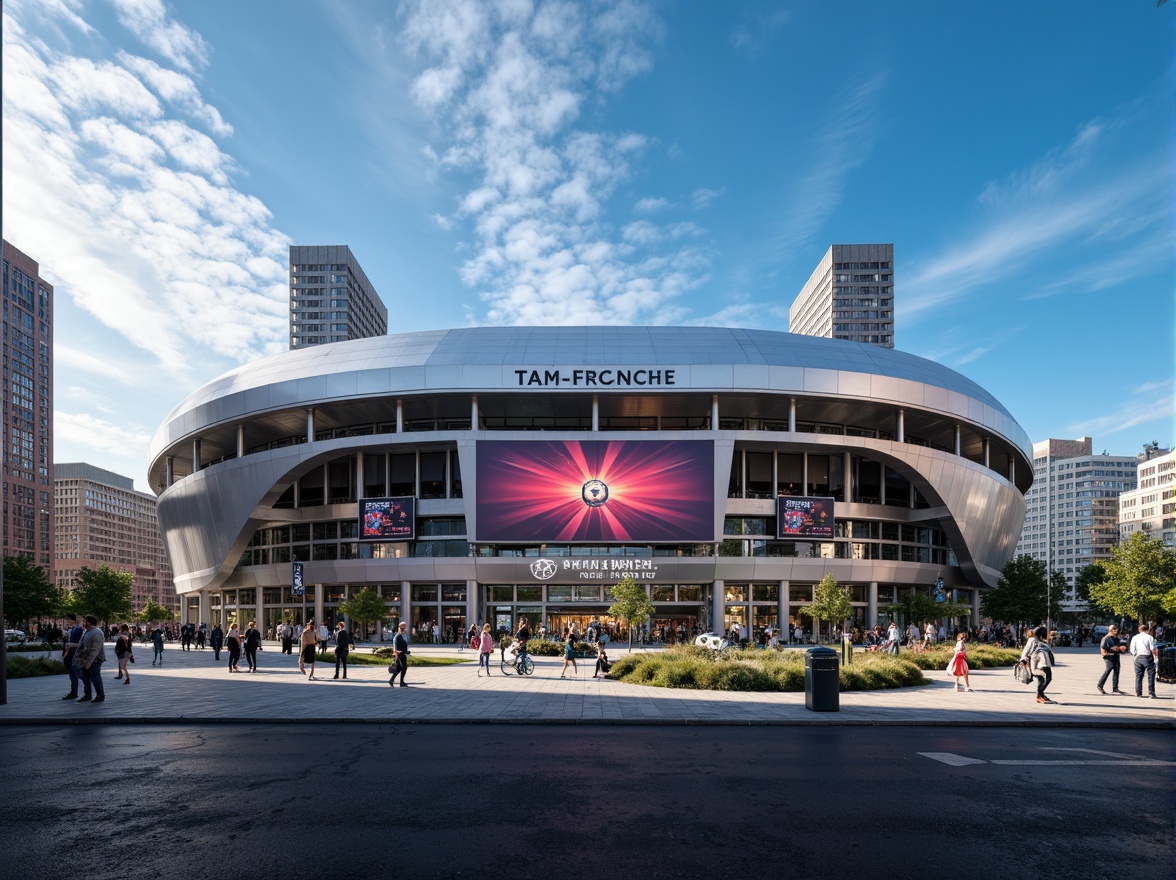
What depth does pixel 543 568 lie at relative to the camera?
55.2 metres

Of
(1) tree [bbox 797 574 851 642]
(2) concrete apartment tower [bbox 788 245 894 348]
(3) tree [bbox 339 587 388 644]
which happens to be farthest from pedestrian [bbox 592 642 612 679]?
(2) concrete apartment tower [bbox 788 245 894 348]

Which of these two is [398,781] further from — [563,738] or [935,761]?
[935,761]

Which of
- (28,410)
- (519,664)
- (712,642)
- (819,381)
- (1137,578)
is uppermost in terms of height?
(28,410)

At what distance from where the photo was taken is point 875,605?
58594 millimetres

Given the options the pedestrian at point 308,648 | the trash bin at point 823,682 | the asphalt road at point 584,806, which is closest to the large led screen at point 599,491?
the pedestrian at point 308,648

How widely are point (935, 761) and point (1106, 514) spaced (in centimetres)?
21104

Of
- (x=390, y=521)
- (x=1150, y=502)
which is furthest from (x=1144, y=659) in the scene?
(x=1150, y=502)

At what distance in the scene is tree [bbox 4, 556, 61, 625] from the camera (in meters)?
63.8

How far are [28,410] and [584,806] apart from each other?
185m

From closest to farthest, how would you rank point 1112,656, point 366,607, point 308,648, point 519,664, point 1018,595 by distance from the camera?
1. point 1112,656
2. point 308,648
3. point 519,664
4. point 366,607
5. point 1018,595

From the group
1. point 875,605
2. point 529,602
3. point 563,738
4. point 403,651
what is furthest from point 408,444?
point 563,738

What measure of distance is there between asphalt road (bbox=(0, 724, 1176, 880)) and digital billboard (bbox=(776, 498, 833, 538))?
134ft

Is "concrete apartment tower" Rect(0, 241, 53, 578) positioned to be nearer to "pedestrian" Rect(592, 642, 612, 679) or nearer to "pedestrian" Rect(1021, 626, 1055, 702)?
"pedestrian" Rect(592, 642, 612, 679)

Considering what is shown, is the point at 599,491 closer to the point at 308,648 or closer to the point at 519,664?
the point at 519,664
